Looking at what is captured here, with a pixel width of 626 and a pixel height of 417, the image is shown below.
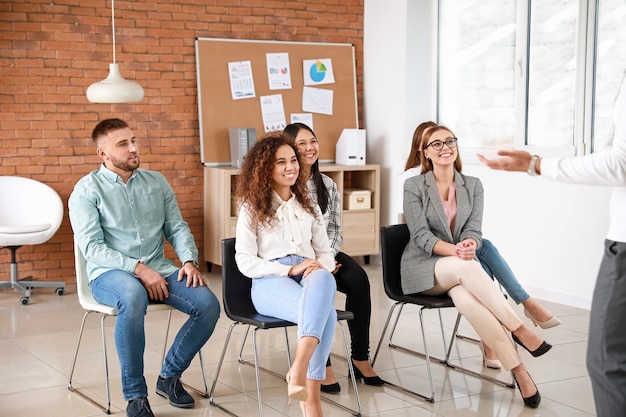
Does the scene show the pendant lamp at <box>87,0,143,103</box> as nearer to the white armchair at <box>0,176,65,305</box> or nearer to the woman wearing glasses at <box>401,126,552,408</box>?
the white armchair at <box>0,176,65,305</box>

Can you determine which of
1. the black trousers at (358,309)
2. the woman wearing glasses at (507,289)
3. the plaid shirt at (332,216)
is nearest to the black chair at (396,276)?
the black trousers at (358,309)

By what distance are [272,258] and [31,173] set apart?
354cm

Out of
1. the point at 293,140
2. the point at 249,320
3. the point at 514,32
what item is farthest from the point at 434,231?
the point at 514,32

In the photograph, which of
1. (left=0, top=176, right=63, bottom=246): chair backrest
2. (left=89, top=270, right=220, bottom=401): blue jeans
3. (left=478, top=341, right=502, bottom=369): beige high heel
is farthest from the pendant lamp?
(left=478, top=341, right=502, bottom=369): beige high heel

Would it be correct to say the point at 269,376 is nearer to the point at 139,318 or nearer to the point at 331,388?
the point at 331,388

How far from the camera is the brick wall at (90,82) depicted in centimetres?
662

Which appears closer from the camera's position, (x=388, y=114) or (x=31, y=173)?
(x=31, y=173)

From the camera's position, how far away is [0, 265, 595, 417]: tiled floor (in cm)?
384

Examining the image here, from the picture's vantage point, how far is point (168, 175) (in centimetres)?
724

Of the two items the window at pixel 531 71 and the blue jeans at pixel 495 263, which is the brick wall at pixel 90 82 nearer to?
the window at pixel 531 71

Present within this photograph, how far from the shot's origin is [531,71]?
6.66 metres

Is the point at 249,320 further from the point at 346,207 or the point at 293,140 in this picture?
the point at 346,207

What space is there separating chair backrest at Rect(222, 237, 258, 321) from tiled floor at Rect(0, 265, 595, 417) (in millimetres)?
447

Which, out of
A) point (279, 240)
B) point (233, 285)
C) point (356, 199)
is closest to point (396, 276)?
point (279, 240)
